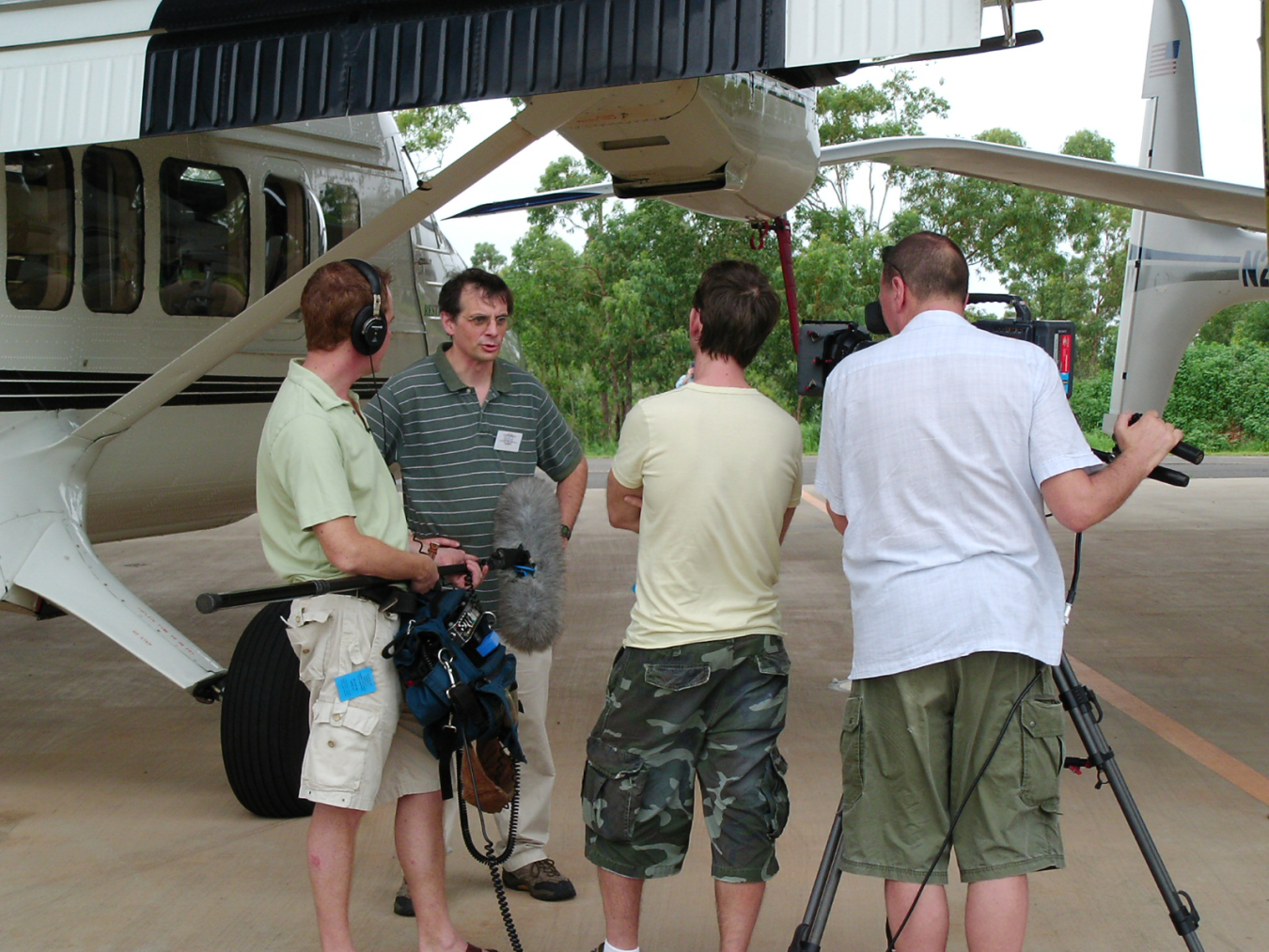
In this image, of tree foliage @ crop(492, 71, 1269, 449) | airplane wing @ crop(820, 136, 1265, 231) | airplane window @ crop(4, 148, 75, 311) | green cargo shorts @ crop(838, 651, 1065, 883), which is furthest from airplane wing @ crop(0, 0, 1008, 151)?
tree foliage @ crop(492, 71, 1269, 449)

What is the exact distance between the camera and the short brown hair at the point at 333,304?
2768mm

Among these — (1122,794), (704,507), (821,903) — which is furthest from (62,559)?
(1122,794)

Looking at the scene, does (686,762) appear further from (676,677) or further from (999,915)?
(999,915)

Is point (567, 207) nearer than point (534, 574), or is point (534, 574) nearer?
point (534, 574)

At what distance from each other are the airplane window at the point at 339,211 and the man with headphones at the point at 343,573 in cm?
355

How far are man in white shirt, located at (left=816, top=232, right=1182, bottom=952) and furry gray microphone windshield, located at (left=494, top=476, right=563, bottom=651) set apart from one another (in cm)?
97

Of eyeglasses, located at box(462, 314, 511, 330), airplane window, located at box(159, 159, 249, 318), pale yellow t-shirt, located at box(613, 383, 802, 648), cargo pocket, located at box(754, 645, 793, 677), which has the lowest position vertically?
cargo pocket, located at box(754, 645, 793, 677)

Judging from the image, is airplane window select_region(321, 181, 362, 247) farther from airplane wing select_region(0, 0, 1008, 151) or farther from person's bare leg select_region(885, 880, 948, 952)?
person's bare leg select_region(885, 880, 948, 952)

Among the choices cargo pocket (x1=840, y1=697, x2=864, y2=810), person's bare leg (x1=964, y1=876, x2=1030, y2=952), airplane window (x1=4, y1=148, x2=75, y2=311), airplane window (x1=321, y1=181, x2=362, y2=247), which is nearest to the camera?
person's bare leg (x1=964, y1=876, x2=1030, y2=952)

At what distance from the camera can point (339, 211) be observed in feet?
20.6

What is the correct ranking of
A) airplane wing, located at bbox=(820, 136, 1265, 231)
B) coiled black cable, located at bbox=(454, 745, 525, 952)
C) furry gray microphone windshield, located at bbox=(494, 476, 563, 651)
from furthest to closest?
airplane wing, located at bbox=(820, 136, 1265, 231), furry gray microphone windshield, located at bbox=(494, 476, 563, 651), coiled black cable, located at bbox=(454, 745, 525, 952)

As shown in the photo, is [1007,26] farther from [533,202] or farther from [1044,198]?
[1044,198]

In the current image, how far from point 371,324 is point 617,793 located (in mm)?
1175

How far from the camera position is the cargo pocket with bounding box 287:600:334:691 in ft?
8.86
